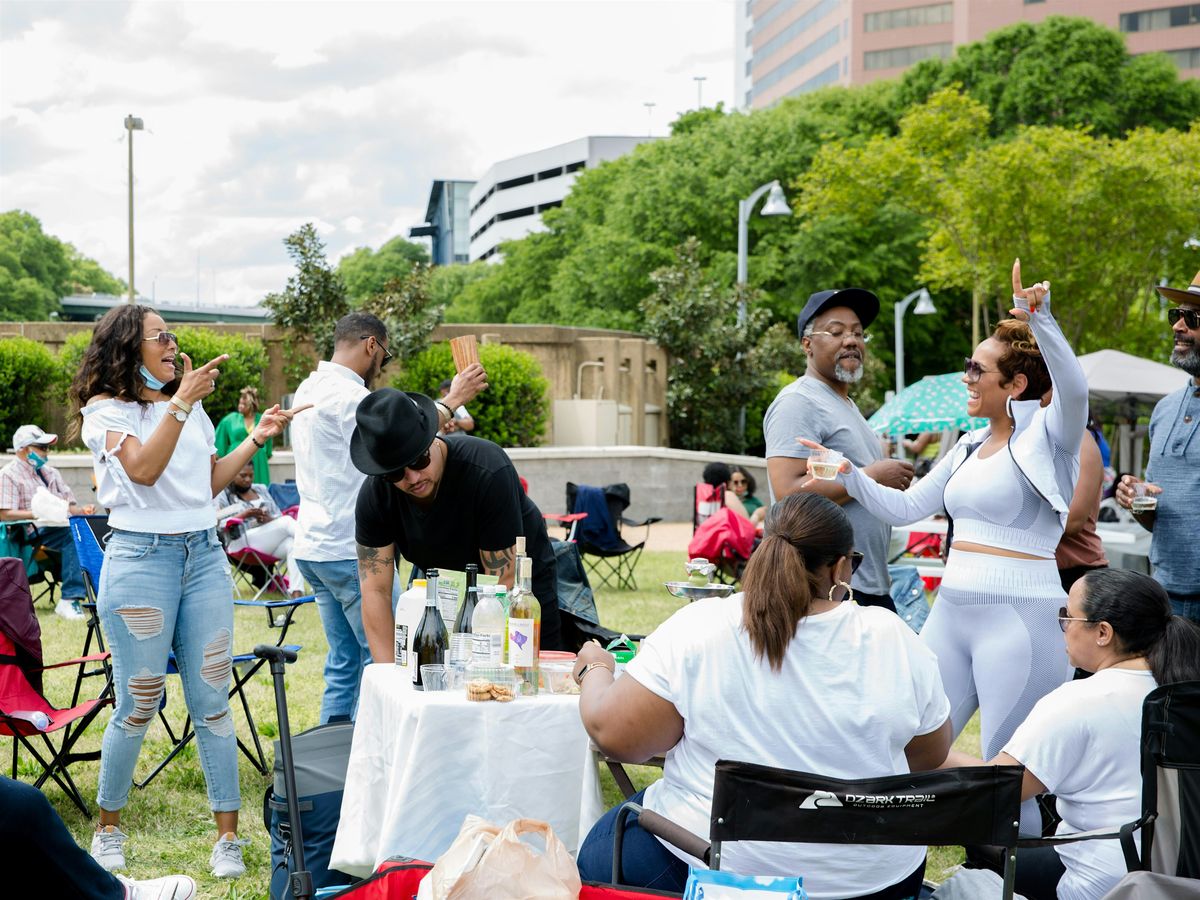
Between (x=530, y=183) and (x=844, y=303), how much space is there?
304 ft

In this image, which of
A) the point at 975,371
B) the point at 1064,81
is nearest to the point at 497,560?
the point at 975,371

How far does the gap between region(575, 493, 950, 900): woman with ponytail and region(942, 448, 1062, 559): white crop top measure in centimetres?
122

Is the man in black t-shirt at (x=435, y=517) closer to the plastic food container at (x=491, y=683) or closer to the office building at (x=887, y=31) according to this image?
the plastic food container at (x=491, y=683)

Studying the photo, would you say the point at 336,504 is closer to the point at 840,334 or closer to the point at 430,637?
the point at 430,637

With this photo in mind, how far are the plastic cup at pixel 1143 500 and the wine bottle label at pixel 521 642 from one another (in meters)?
2.28

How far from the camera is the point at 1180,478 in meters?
4.20

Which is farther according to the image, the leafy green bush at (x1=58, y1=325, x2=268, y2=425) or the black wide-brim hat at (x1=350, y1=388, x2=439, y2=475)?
the leafy green bush at (x1=58, y1=325, x2=268, y2=425)

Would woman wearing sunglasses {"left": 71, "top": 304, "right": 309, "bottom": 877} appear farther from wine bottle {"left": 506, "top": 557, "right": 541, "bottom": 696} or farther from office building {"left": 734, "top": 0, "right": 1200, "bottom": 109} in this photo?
office building {"left": 734, "top": 0, "right": 1200, "bottom": 109}

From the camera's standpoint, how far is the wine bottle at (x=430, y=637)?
344cm

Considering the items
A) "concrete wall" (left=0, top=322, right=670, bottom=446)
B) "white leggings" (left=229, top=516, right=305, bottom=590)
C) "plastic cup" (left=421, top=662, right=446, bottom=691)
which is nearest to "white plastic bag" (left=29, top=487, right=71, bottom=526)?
"white leggings" (left=229, top=516, right=305, bottom=590)

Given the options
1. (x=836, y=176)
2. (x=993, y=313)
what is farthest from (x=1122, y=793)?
(x=993, y=313)

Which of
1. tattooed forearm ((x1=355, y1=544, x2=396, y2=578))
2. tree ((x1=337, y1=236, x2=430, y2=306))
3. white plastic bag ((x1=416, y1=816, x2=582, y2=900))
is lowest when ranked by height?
white plastic bag ((x1=416, y1=816, x2=582, y2=900))

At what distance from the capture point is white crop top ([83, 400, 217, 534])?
398cm

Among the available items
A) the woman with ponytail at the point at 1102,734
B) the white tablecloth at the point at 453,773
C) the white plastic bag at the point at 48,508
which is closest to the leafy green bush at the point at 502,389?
the white plastic bag at the point at 48,508
